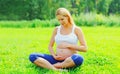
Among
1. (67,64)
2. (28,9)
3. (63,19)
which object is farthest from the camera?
(28,9)

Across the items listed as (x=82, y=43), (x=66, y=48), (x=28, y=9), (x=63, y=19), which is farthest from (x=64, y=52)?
(x=28, y=9)

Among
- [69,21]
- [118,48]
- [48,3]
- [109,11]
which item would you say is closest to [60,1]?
[48,3]

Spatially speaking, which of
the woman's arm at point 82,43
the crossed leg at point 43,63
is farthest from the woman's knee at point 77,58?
the crossed leg at point 43,63

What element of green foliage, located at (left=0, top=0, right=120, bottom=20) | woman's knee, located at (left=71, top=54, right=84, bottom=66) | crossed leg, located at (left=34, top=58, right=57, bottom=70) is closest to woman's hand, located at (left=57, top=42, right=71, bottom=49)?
woman's knee, located at (left=71, top=54, right=84, bottom=66)

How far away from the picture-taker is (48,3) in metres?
59.5

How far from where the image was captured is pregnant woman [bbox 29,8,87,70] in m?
7.61

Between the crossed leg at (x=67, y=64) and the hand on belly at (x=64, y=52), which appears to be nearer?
the crossed leg at (x=67, y=64)

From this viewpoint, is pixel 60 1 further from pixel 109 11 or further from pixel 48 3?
pixel 109 11

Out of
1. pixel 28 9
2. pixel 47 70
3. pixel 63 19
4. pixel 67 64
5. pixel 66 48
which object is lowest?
pixel 28 9

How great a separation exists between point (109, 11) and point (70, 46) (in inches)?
3017

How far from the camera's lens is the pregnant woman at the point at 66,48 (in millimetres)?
7613

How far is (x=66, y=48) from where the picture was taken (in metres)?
7.77

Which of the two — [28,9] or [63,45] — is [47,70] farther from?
[28,9]

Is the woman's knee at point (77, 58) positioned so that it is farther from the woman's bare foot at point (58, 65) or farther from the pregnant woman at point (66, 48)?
the woman's bare foot at point (58, 65)
